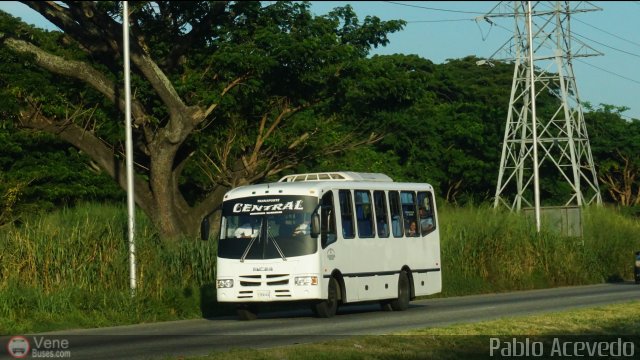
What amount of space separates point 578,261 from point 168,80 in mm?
17778

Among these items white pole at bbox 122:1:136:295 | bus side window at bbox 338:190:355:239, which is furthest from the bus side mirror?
white pole at bbox 122:1:136:295

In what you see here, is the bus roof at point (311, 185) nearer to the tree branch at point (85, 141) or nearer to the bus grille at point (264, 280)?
the bus grille at point (264, 280)

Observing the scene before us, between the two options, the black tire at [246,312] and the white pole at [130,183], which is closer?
the black tire at [246,312]

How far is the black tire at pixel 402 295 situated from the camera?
27.1m

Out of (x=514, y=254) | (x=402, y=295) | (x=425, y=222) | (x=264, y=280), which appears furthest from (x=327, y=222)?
(x=514, y=254)

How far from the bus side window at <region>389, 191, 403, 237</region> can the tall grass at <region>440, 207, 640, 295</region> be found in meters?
8.77

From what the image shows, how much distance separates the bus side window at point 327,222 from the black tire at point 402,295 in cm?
297

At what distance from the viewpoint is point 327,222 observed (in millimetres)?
24859

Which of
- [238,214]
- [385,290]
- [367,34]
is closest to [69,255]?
[238,214]

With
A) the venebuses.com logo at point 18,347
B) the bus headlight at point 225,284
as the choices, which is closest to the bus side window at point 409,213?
the bus headlight at point 225,284

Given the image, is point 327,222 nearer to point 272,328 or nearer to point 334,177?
point 334,177

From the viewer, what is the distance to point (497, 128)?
74.3 m

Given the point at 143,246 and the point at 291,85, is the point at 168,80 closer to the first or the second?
the point at 291,85

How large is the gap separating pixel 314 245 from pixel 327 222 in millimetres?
781
